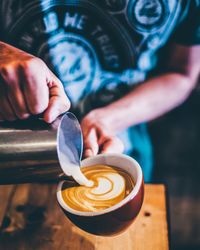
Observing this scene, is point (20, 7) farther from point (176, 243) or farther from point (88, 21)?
point (176, 243)

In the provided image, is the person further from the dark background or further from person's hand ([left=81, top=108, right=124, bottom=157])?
the dark background

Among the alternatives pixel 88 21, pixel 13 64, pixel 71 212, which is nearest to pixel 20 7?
pixel 88 21

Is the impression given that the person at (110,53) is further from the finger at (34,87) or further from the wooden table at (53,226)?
the wooden table at (53,226)

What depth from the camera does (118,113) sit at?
1.35 m

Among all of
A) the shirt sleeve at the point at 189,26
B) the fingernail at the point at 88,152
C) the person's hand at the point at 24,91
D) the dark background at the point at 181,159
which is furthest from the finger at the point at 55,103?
the dark background at the point at 181,159

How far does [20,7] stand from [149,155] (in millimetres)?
794

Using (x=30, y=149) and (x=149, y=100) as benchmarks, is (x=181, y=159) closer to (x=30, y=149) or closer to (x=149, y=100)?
(x=149, y=100)

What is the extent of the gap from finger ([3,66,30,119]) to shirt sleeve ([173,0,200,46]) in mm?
654

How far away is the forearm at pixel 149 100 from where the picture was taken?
53.2 inches

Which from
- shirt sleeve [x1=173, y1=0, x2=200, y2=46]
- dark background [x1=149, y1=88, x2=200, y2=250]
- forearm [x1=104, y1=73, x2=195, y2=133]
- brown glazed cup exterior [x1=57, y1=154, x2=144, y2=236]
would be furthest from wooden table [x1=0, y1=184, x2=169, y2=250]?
dark background [x1=149, y1=88, x2=200, y2=250]

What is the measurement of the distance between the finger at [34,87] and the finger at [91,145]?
0.82 ft

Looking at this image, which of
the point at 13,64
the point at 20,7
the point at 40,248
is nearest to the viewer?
the point at 13,64

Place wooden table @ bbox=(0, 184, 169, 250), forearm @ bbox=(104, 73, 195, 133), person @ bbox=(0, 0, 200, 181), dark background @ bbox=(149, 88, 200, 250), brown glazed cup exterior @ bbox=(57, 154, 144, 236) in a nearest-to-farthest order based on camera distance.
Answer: brown glazed cup exterior @ bbox=(57, 154, 144, 236) < wooden table @ bbox=(0, 184, 169, 250) < person @ bbox=(0, 0, 200, 181) < forearm @ bbox=(104, 73, 195, 133) < dark background @ bbox=(149, 88, 200, 250)

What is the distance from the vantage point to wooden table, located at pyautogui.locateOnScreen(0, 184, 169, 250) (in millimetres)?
987
